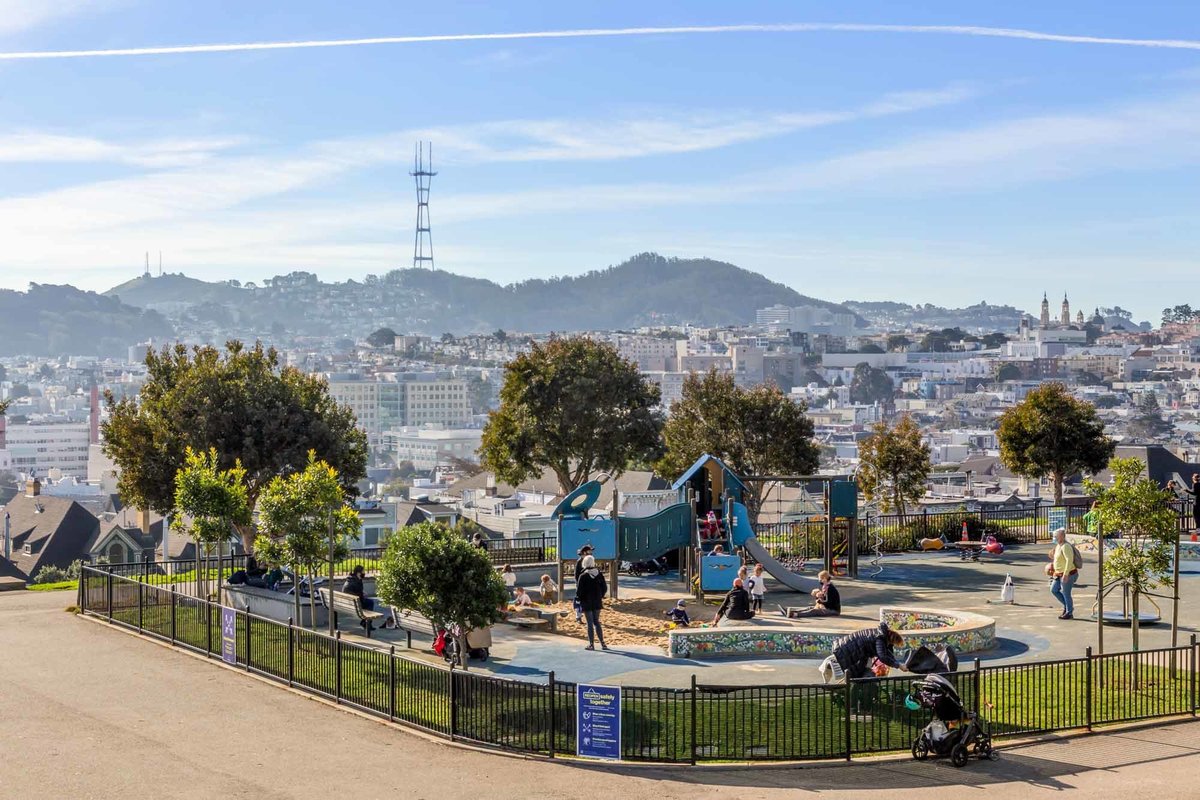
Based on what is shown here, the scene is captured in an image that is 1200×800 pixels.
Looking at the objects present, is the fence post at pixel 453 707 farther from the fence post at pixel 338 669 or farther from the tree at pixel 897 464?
the tree at pixel 897 464

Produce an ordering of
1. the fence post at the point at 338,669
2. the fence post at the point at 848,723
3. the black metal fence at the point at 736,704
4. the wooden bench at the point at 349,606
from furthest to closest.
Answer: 1. the wooden bench at the point at 349,606
2. the fence post at the point at 338,669
3. the black metal fence at the point at 736,704
4. the fence post at the point at 848,723

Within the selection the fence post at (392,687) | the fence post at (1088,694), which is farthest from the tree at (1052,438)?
the fence post at (392,687)

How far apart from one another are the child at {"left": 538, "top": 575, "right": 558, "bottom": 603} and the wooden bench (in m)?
3.31

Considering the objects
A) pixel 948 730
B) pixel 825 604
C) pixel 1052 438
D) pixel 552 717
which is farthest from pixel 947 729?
pixel 1052 438

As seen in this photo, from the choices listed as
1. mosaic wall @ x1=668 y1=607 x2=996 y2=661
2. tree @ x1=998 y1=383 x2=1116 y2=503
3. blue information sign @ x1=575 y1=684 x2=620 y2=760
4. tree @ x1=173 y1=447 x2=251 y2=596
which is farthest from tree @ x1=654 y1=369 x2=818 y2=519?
blue information sign @ x1=575 y1=684 x2=620 y2=760

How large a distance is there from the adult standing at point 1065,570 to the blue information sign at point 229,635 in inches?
524

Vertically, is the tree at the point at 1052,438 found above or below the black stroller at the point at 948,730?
above

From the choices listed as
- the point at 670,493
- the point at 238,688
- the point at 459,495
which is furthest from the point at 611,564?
the point at 459,495

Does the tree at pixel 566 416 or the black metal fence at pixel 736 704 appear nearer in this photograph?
the black metal fence at pixel 736 704

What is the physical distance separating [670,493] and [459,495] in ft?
408

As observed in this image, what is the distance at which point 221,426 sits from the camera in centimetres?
3003

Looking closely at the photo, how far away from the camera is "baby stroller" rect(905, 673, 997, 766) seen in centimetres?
1398

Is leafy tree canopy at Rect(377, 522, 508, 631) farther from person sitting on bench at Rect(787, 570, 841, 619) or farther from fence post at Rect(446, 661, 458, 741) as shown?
person sitting on bench at Rect(787, 570, 841, 619)

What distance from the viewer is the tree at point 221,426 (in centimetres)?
2962
